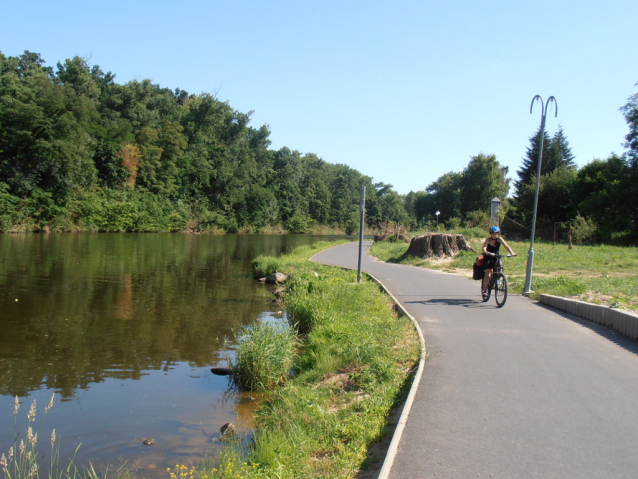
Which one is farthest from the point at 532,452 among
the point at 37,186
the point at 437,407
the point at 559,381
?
the point at 37,186

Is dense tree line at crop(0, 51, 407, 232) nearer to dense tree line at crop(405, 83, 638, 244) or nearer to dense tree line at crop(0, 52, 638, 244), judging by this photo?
dense tree line at crop(0, 52, 638, 244)

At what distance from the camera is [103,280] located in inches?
790

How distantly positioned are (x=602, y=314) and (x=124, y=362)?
9059mm

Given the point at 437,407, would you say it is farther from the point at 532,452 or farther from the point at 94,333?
the point at 94,333

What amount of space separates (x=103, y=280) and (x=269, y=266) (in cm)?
723

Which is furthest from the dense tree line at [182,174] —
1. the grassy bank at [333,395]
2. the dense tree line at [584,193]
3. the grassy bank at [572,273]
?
the grassy bank at [333,395]

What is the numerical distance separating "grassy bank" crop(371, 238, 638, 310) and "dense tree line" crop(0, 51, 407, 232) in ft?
128

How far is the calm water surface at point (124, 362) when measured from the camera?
6414 mm

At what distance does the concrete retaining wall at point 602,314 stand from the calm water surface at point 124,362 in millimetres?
6301

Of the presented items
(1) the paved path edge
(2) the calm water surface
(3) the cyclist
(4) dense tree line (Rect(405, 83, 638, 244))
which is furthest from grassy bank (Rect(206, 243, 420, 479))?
(4) dense tree line (Rect(405, 83, 638, 244))

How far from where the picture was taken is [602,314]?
958cm

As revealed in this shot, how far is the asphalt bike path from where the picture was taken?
166 inches

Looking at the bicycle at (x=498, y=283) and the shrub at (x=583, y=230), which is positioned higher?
the shrub at (x=583, y=230)

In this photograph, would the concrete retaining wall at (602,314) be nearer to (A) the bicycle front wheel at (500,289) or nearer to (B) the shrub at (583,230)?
(A) the bicycle front wheel at (500,289)
